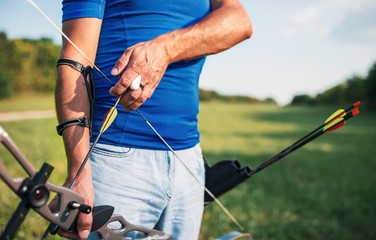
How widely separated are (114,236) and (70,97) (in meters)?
0.54

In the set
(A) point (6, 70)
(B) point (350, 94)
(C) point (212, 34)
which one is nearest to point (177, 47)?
(C) point (212, 34)

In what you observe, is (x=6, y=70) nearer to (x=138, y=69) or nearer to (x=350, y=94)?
(x=138, y=69)

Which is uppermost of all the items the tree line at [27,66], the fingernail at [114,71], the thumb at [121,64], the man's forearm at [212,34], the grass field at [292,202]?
the tree line at [27,66]

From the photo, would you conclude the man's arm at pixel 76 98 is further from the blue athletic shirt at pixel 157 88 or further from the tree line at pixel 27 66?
the tree line at pixel 27 66

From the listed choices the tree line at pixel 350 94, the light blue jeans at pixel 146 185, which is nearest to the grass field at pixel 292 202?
the light blue jeans at pixel 146 185

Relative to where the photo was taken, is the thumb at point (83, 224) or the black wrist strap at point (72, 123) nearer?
the thumb at point (83, 224)

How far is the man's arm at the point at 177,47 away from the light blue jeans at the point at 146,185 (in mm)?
274

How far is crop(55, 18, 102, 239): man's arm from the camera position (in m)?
0.96

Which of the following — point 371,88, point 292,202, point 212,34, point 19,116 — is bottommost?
point 292,202

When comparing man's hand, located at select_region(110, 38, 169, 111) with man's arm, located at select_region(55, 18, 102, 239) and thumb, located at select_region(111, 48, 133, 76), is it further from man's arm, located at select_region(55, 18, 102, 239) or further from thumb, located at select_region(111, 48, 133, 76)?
man's arm, located at select_region(55, 18, 102, 239)

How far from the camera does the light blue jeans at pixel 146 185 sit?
1108mm

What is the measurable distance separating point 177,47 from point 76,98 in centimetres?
43

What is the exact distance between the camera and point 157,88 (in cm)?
118

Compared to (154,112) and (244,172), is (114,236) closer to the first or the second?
(154,112)
